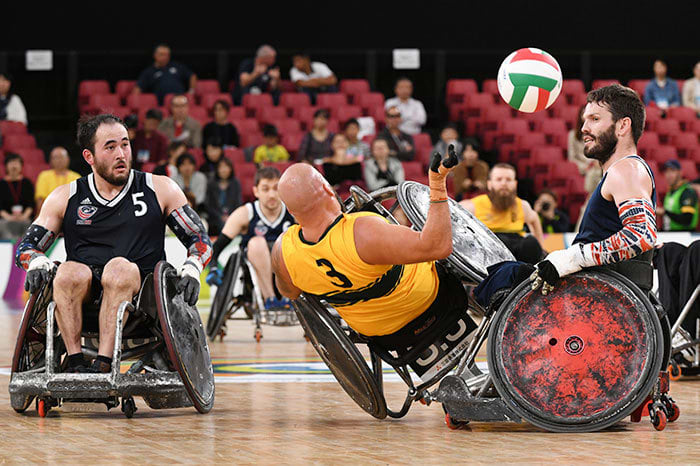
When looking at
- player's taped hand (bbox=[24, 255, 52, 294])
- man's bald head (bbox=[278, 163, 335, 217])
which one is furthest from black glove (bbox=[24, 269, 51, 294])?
man's bald head (bbox=[278, 163, 335, 217])

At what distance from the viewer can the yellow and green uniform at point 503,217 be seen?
10828mm

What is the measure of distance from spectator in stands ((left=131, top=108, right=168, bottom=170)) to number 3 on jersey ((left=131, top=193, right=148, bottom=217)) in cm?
974

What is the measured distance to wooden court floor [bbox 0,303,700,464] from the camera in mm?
4504

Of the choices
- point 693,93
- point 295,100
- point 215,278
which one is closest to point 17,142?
point 295,100

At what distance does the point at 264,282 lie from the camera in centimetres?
1052

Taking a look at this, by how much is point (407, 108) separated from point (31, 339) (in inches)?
475

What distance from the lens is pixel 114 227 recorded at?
20.9 ft

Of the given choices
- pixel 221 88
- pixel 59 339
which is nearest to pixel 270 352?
pixel 59 339

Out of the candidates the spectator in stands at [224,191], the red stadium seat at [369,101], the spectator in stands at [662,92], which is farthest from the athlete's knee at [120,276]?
the spectator in stands at [662,92]

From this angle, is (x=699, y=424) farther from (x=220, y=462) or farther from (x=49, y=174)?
(x=49, y=174)

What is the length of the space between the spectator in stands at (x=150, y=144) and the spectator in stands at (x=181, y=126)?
31 centimetres

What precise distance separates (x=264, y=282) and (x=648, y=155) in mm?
9660

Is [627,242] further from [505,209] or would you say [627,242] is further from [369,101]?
[369,101]

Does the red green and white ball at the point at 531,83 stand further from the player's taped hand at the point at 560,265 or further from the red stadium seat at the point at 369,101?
the red stadium seat at the point at 369,101
